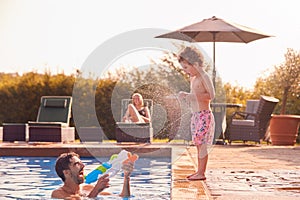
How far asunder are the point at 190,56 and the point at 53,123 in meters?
5.99

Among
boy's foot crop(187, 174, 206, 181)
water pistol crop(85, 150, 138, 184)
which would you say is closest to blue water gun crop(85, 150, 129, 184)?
water pistol crop(85, 150, 138, 184)

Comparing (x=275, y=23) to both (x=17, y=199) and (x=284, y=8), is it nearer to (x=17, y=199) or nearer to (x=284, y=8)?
(x=284, y=8)

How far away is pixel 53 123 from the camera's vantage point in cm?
1038

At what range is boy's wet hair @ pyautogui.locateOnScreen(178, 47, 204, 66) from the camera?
473cm

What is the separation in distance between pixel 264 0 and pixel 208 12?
1265 millimetres

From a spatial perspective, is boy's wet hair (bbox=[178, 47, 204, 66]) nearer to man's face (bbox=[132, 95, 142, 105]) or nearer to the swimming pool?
the swimming pool

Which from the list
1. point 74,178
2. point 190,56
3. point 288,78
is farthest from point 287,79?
point 74,178

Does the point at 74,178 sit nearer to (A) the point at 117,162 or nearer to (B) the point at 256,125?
(A) the point at 117,162

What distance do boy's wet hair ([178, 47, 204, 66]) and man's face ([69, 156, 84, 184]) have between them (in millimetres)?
1160

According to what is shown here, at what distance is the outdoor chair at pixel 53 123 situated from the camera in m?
10.4

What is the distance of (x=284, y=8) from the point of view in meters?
14.2

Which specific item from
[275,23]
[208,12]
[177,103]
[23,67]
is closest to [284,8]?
[275,23]

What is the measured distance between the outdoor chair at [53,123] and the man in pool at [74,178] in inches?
235

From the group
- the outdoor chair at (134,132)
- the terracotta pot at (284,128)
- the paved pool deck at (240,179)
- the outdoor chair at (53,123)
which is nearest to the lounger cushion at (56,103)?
the outdoor chair at (53,123)
